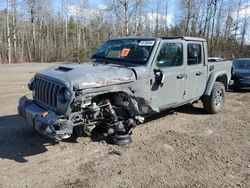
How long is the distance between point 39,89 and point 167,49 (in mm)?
2675

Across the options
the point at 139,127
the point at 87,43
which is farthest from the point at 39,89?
the point at 87,43

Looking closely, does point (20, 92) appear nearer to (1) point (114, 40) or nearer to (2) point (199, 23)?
(1) point (114, 40)

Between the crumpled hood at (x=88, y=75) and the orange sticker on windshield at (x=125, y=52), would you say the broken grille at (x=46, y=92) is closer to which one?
the crumpled hood at (x=88, y=75)

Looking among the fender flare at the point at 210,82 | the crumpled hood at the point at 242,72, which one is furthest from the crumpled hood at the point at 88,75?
the crumpled hood at the point at 242,72

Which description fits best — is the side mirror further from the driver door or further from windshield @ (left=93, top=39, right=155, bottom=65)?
windshield @ (left=93, top=39, right=155, bottom=65)

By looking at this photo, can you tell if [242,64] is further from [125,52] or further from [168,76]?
[125,52]

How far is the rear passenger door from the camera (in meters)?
6.48

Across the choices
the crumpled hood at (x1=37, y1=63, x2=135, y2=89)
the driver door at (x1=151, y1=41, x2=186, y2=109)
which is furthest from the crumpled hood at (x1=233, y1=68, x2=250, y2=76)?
the crumpled hood at (x1=37, y1=63, x2=135, y2=89)

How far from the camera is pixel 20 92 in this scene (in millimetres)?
10844

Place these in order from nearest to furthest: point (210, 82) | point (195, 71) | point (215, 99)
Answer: point (195, 71) < point (210, 82) < point (215, 99)

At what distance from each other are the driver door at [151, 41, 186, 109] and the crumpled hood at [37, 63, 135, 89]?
0.71m

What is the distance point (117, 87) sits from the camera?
15.8ft

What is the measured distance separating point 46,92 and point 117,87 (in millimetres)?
1214

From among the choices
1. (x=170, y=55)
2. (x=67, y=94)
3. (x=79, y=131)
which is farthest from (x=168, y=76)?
(x=67, y=94)
